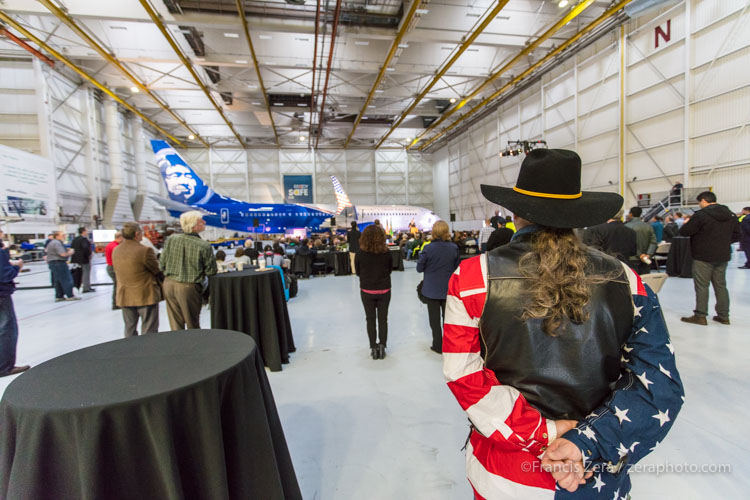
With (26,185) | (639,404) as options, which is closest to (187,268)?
A: (639,404)

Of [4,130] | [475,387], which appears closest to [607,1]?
[475,387]

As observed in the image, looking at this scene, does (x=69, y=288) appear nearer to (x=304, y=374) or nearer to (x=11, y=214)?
(x=304, y=374)

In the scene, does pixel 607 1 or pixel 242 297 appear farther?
pixel 607 1

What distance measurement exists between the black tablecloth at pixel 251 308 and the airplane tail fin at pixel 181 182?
13.7m

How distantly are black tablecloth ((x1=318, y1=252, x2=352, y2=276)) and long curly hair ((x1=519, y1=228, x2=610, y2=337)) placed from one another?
8.75 meters

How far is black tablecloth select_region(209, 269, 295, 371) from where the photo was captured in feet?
10.6

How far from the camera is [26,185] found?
40.1 ft

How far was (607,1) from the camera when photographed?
10.8m

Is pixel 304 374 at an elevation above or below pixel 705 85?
below

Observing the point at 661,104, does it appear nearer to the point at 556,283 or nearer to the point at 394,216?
the point at 394,216

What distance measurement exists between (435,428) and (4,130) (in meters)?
20.5

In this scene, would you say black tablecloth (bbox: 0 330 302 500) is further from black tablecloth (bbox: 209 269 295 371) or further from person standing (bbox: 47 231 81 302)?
person standing (bbox: 47 231 81 302)

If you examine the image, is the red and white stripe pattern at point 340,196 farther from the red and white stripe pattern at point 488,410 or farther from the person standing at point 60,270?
the red and white stripe pattern at point 488,410

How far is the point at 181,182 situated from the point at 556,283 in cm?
1715
